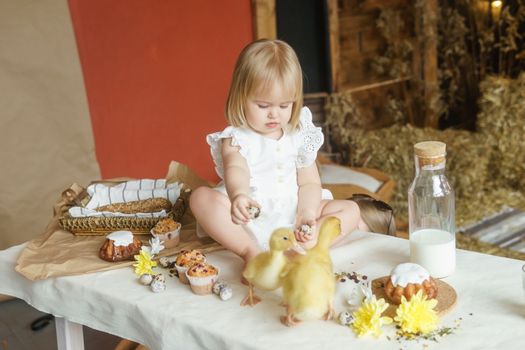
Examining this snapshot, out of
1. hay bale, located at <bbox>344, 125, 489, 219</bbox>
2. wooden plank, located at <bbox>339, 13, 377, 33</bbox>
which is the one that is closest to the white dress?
hay bale, located at <bbox>344, 125, 489, 219</bbox>

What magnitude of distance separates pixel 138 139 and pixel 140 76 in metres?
0.26

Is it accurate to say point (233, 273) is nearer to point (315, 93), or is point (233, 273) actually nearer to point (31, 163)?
point (31, 163)

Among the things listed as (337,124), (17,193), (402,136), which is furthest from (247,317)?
(402,136)

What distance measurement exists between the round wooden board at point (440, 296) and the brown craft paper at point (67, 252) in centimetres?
42

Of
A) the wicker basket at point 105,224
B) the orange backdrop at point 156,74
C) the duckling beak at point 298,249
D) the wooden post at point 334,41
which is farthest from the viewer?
the wooden post at point 334,41

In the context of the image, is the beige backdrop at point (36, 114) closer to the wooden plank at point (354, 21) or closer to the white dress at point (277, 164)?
the white dress at point (277, 164)

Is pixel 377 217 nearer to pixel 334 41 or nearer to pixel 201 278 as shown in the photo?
pixel 201 278

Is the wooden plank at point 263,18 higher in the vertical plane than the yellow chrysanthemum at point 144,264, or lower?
higher

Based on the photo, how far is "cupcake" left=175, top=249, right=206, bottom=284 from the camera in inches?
55.0

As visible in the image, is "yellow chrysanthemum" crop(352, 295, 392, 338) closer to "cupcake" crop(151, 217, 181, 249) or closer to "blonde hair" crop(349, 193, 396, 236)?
"cupcake" crop(151, 217, 181, 249)

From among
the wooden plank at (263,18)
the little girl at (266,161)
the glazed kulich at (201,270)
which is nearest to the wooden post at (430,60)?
the wooden plank at (263,18)

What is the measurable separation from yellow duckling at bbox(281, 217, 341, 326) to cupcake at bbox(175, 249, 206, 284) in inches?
11.6

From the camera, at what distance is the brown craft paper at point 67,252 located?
150 centimetres

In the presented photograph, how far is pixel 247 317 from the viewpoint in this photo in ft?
4.07
